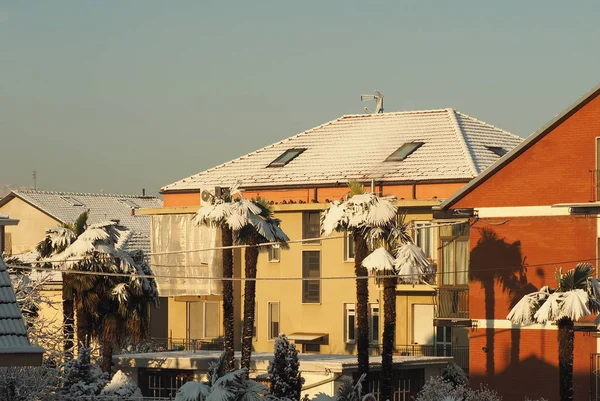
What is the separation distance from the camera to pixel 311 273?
6556 centimetres

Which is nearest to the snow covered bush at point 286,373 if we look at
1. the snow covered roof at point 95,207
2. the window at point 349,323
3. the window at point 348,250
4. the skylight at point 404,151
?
the window at point 349,323

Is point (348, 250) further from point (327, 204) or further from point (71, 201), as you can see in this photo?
point (71, 201)

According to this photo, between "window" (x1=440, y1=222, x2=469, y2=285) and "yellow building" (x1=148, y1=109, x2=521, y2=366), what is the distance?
176cm

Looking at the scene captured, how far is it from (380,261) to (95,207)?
45562 mm

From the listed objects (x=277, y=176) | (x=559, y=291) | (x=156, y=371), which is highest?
(x=277, y=176)

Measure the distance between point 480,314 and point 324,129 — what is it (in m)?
29.3

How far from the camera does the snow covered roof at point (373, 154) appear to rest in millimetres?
61844

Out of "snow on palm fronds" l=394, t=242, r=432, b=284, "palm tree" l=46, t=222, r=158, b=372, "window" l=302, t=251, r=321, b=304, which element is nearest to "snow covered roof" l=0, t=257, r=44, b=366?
"snow on palm fronds" l=394, t=242, r=432, b=284

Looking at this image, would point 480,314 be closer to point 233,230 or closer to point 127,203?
point 233,230

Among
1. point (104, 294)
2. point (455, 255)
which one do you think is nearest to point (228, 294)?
point (104, 294)

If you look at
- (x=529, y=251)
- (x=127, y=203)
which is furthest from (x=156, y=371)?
(x=127, y=203)

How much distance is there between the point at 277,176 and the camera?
6625 centimetres

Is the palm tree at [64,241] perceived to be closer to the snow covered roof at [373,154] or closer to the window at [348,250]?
the snow covered roof at [373,154]

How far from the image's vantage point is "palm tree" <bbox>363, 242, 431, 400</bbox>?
43.0m
